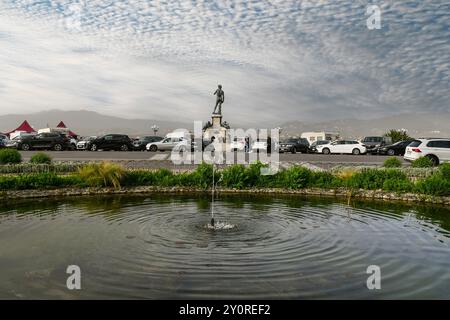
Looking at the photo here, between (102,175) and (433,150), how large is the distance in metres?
20.1

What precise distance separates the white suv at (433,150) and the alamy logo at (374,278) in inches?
797

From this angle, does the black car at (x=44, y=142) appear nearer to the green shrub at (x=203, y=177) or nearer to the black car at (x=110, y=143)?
the black car at (x=110, y=143)

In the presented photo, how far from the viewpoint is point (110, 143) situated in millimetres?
39812

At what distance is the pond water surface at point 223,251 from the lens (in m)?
6.52

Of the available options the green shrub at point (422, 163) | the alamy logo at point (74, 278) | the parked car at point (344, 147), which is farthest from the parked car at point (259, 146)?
the alamy logo at point (74, 278)

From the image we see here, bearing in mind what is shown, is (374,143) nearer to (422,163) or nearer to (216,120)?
(216,120)

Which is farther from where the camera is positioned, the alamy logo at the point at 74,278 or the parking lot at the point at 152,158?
the parking lot at the point at 152,158

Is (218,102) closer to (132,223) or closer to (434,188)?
(434,188)

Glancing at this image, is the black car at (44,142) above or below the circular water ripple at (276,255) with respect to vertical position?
above

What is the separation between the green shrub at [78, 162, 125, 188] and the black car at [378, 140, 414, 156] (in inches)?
1192

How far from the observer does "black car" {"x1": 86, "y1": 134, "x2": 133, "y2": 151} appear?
128 feet

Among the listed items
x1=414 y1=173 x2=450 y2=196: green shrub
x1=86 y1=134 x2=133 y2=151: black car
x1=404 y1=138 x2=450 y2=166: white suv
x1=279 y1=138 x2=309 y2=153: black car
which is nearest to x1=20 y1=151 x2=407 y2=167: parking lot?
x1=404 y1=138 x2=450 y2=166: white suv

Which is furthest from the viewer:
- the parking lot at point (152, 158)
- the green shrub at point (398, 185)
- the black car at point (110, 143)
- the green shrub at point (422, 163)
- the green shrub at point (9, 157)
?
the black car at point (110, 143)

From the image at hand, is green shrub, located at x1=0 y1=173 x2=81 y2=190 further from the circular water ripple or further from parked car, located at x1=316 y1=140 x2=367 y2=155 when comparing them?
parked car, located at x1=316 y1=140 x2=367 y2=155
